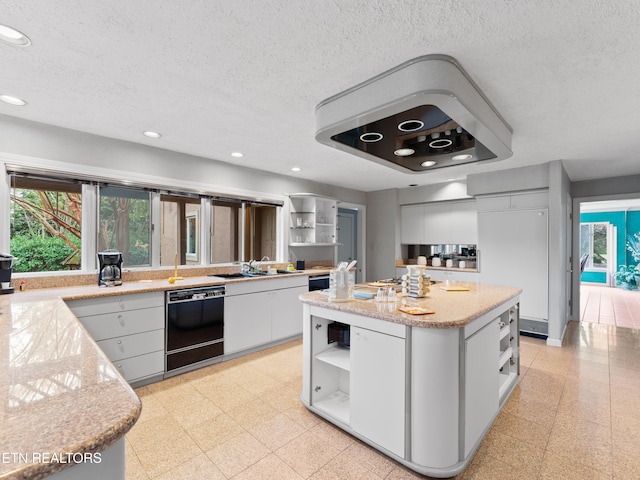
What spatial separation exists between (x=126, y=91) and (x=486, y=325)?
3.05m

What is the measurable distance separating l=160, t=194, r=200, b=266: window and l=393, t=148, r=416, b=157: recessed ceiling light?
268 cm

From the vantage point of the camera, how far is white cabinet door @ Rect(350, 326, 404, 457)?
6.14ft

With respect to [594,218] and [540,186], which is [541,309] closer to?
[540,186]

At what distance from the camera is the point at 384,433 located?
1945 mm

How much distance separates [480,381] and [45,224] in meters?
3.97

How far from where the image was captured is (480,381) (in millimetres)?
2037

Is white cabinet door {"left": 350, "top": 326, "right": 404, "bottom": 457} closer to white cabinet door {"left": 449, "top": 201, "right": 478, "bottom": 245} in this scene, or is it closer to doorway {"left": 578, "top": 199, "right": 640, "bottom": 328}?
white cabinet door {"left": 449, "top": 201, "right": 478, "bottom": 245}

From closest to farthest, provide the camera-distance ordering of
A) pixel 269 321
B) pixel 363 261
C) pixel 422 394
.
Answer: pixel 422 394 < pixel 269 321 < pixel 363 261

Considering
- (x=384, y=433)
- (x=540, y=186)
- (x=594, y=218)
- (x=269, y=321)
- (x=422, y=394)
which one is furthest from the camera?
(x=594, y=218)

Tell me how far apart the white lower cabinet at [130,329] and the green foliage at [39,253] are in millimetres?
790

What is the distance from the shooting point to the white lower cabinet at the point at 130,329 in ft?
8.67

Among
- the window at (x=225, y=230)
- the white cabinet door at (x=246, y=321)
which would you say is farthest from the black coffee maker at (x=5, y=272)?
the window at (x=225, y=230)

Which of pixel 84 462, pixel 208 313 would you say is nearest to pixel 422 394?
pixel 84 462

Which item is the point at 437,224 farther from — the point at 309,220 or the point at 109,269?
the point at 109,269
